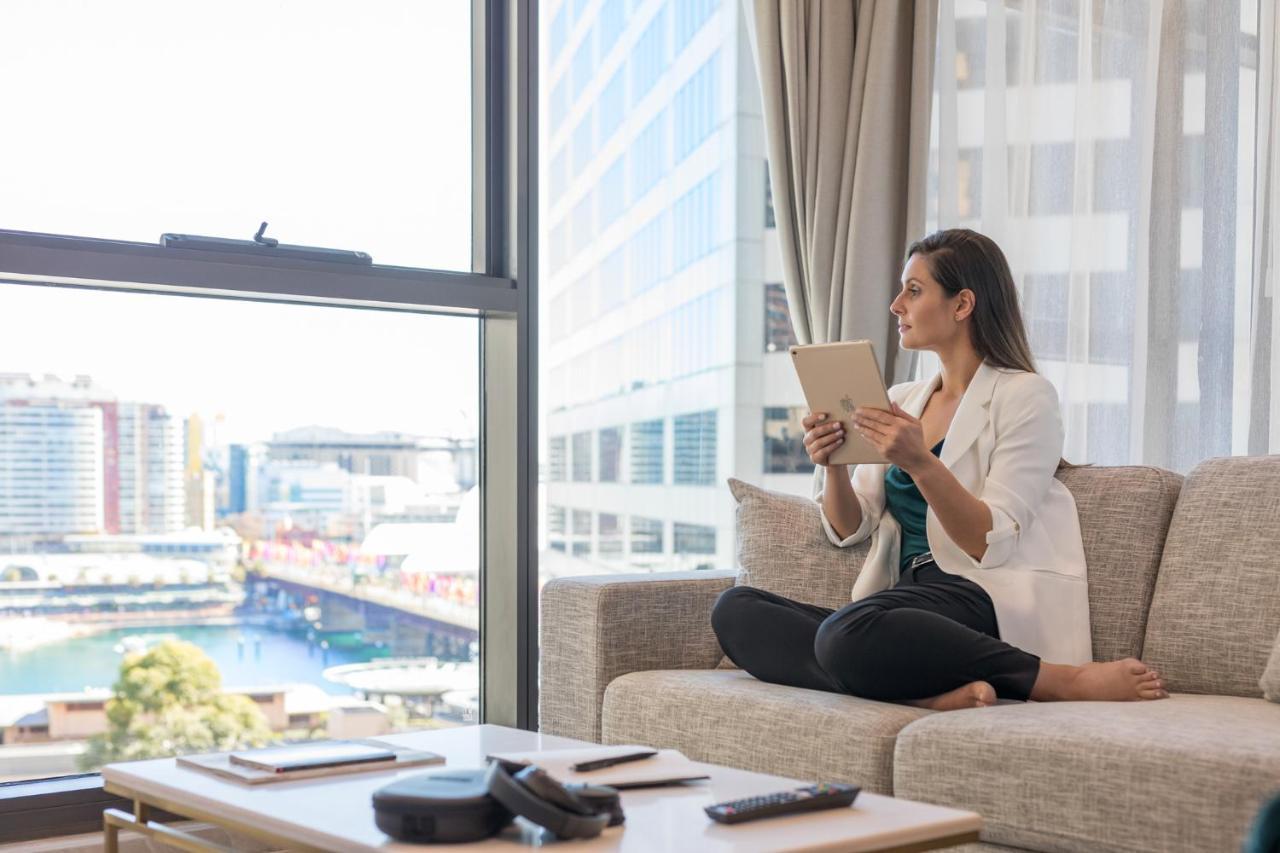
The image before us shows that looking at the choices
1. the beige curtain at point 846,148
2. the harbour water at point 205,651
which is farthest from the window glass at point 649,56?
the harbour water at point 205,651

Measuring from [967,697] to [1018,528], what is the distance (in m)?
0.42

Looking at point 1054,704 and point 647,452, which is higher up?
point 647,452

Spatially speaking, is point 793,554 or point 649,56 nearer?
point 793,554

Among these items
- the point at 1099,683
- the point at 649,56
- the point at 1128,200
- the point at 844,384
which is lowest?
the point at 1099,683

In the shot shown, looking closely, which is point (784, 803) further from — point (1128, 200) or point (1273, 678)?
point (1128, 200)

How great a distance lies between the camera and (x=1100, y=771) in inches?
69.5

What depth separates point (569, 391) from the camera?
11.7ft

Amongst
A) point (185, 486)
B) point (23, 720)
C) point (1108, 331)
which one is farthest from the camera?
point (1108, 331)

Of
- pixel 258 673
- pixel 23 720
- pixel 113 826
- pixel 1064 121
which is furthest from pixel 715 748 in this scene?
pixel 1064 121

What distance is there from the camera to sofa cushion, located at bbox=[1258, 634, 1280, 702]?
2104 mm

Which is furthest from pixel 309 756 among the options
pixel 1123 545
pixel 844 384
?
pixel 1123 545

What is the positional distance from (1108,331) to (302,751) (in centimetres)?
222

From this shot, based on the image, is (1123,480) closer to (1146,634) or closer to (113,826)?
(1146,634)

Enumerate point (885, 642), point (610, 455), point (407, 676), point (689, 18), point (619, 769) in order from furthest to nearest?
point (689, 18)
point (610, 455)
point (407, 676)
point (885, 642)
point (619, 769)
